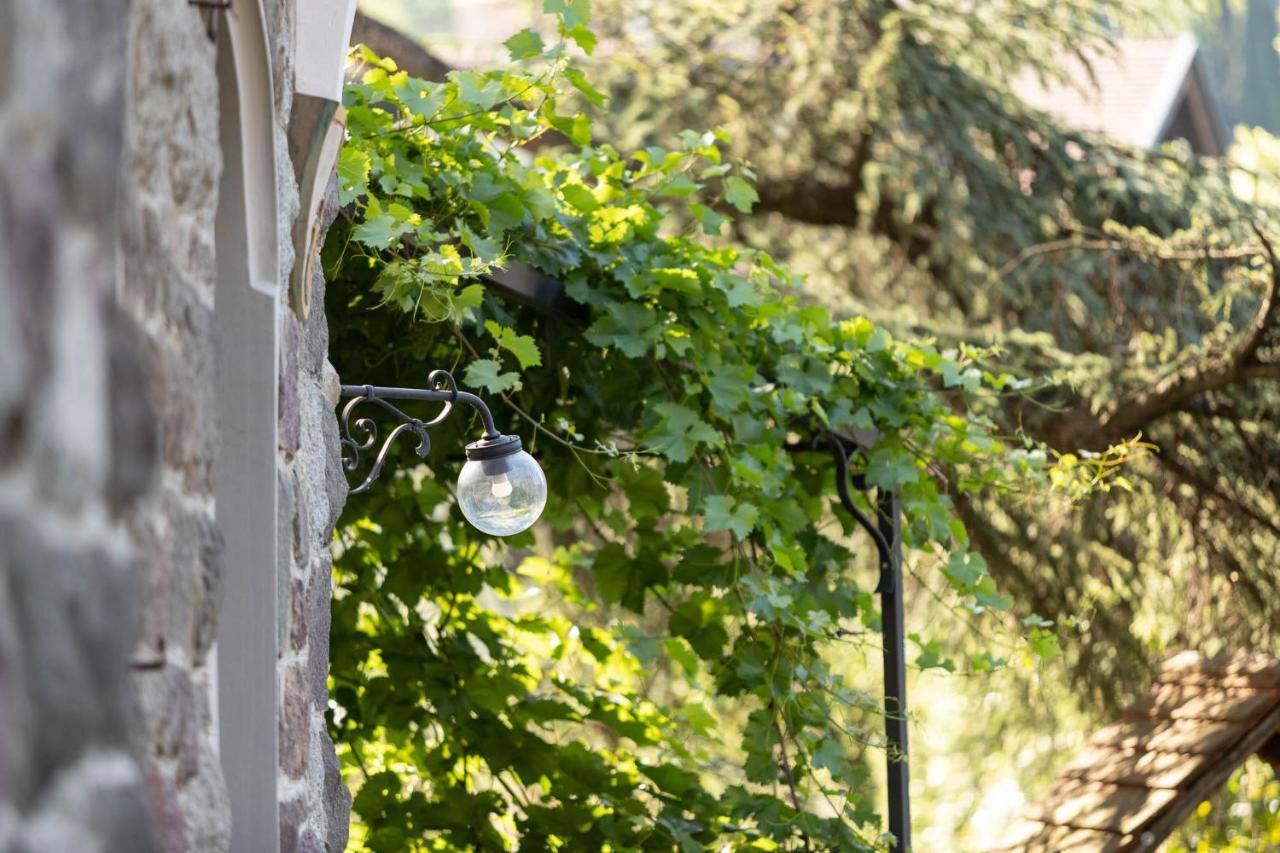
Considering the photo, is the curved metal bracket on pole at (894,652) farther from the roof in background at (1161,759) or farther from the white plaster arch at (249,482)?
the white plaster arch at (249,482)

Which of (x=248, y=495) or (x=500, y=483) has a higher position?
(x=248, y=495)

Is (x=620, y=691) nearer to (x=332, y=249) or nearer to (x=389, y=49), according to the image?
(x=332, y=249)

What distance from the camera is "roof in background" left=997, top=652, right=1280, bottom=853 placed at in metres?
3.43

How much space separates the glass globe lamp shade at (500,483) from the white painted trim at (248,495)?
692 mm

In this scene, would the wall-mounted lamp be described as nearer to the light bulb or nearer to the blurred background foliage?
the light bulb

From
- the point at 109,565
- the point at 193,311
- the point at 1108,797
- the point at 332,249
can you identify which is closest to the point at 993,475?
the point at 1108,797

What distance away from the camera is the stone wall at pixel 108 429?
749mm

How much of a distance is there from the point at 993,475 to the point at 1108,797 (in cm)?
107

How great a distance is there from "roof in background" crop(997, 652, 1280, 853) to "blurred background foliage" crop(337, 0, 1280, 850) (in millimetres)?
526

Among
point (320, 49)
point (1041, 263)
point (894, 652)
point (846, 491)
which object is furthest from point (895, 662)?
point (1041, 263)

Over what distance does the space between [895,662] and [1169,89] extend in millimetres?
11707

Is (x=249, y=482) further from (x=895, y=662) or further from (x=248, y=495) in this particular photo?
(x=895, y=662)

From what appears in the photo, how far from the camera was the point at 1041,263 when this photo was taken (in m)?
→ 4.96

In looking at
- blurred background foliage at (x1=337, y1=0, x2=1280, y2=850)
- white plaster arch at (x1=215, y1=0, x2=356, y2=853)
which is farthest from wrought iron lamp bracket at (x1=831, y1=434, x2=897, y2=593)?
white plaster arch at (x1=215, y1=0, x2=356, y2=853)
